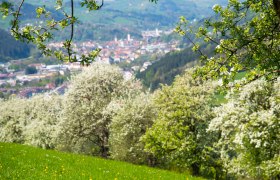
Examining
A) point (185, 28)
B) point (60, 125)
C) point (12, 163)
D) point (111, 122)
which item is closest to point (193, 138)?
point (111, 122)

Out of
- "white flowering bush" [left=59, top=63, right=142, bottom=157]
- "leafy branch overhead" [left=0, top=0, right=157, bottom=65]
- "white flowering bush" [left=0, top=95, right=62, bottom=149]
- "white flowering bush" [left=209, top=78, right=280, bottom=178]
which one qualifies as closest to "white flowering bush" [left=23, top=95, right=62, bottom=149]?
"white flowering bush" [left=0, top=95, right=62, bottom=149]

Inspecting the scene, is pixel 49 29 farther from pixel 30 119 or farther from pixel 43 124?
pixel 30 119

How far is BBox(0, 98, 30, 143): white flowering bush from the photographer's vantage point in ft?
217

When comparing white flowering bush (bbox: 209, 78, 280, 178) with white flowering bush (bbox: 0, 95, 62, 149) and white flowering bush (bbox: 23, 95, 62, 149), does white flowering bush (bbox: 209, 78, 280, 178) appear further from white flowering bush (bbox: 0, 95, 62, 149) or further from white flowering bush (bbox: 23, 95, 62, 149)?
white flowering bush (bbox: 0, 95, 62, 149)

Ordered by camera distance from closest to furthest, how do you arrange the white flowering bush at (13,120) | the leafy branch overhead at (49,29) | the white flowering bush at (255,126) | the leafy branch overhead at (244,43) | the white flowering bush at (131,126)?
A: the leafy branch overhead at (49,29), the leafy branch overhead at (244,43), the white flowering bush at (255,126), the white flowering bush at (131,126), the white flowering bush at (13,120)

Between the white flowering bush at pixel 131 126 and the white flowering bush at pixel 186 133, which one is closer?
the white flowering bush at pixel 186 133

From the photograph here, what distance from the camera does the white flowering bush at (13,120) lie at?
66188 millimetres

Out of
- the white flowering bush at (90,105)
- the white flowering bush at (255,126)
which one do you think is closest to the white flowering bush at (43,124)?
the white flowering bush at (90,105)

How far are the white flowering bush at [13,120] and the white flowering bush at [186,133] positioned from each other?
35.4 m

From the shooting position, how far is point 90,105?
156 ft

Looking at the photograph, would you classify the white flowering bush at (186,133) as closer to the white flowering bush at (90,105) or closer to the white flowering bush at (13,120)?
the white flowering bush at (90,105)

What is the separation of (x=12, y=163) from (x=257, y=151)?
2025 cm

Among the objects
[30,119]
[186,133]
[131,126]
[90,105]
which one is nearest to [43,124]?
[30,119]

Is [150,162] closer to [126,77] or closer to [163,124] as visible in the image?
[163,124]
